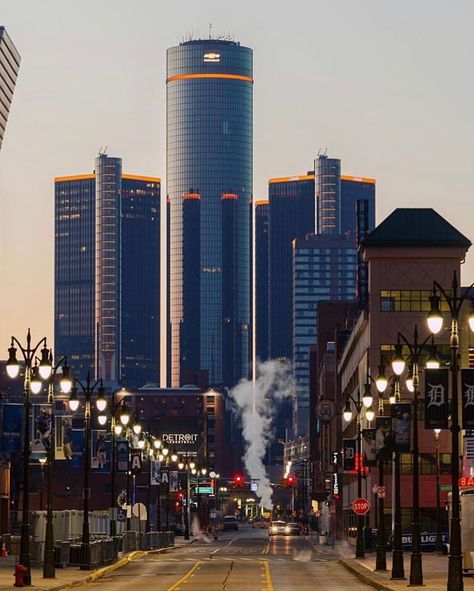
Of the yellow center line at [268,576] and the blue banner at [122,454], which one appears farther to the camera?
the blue banner at [122,454]

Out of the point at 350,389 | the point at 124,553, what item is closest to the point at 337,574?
the point at 124,553

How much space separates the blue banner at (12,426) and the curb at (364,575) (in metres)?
16.4

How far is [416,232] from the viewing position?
132875mm

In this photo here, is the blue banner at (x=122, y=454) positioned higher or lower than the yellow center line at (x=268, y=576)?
higher

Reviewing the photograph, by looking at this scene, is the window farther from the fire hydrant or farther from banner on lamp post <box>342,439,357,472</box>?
the fire hydrant

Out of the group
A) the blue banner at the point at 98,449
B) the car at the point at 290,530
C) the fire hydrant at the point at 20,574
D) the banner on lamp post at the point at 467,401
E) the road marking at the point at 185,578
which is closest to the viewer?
the banner on lamp post at the point at 467,401

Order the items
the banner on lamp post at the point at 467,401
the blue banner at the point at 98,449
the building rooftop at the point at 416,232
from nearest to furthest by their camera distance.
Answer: the banner on lamp post at the point at 467,401
the blue banner at the point at 98,449
the building rooftop at the point at 416,232

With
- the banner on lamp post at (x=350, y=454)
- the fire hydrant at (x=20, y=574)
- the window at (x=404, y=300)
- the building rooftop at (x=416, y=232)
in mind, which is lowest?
the fire hydrant at (x=20, y=574)

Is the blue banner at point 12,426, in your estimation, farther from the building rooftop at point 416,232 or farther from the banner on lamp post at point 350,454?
the building rooftop at point 416,232

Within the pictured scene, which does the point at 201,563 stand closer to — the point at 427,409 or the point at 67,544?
the point at 67,544

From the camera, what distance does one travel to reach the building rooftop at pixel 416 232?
13212cm

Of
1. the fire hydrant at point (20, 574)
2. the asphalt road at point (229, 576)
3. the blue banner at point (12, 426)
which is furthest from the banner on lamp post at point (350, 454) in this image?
the fire hydrant at point (20, 574)

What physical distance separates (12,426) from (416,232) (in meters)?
69.2

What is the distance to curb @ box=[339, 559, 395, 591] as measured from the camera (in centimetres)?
5362
